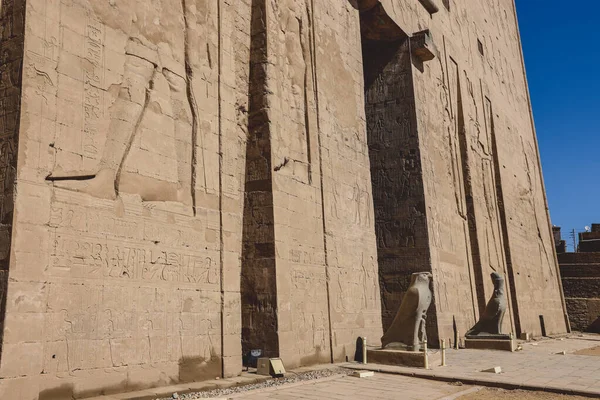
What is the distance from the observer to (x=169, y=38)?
6758mm

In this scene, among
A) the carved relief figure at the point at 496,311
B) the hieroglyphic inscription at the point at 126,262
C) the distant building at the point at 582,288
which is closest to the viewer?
the hieroglyphic inscription at the point at 126,262

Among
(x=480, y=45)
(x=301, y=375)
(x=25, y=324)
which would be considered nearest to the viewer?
(x=25, y=324)

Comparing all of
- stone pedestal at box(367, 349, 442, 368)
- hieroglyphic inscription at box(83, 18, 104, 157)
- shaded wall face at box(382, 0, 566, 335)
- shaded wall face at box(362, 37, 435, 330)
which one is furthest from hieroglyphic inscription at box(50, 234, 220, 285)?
shaded wall face at box(382, 0, 566, 335)

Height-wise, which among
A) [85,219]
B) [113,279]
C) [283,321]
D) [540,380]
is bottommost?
[540,380]

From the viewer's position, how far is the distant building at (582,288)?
2311cm

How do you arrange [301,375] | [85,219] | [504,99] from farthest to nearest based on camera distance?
[504,99] < [301,375] < [85,219]

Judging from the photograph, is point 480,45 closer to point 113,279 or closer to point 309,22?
point 309,22

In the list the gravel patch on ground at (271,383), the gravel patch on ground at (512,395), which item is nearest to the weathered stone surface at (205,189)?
the gravel patch on ground at (271,383)

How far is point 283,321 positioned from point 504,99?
16275 millimetres

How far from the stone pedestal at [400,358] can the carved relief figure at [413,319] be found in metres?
0.20

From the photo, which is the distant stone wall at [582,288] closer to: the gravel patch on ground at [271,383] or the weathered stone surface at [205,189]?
the weathered stone surface at [205,189]

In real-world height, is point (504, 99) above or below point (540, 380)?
above

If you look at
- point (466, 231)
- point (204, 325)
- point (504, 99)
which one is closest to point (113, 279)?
point (204, 325)

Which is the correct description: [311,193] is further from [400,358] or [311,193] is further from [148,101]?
[148,101]
